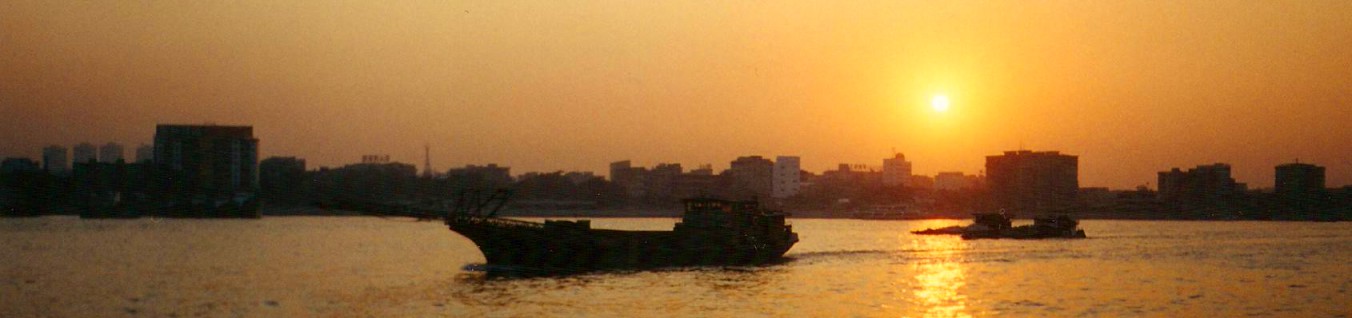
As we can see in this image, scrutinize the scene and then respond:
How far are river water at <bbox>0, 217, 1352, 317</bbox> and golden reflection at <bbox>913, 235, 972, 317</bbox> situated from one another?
15 cm

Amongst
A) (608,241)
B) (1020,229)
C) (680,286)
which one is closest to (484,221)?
(608,241)

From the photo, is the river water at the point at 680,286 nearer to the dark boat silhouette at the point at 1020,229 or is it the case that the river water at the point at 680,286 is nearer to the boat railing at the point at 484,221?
the boat railing at the point at 484,221

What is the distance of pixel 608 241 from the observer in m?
86.8

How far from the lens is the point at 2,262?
98.3 metres

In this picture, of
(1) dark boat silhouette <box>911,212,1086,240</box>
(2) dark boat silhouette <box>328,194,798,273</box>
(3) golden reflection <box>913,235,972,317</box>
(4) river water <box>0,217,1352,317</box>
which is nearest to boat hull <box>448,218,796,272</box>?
(2) dark boat silhouette <box>328,194,798,273</box>

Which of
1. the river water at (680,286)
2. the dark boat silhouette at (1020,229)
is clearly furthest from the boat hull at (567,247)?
the dark boat silhouette at (1020,229)

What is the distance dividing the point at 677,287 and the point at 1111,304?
851 inches

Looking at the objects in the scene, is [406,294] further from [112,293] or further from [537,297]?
[112,293]

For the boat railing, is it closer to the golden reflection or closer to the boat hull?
the boat hull

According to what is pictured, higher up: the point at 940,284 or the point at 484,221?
the point at 484,221

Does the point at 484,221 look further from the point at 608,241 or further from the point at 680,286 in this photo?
the point at 680,286

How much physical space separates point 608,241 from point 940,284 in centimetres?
2107

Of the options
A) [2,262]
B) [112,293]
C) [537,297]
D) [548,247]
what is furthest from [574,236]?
[2,262]

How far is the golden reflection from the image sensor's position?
61.9 metres
